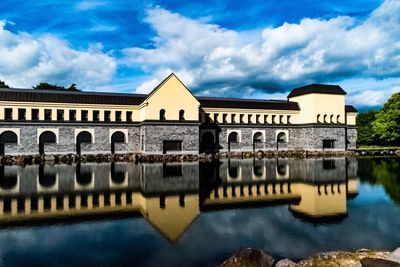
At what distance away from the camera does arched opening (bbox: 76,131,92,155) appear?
46656mm

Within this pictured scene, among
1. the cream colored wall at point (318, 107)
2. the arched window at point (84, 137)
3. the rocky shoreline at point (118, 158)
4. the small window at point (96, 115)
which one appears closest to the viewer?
the rocky shoreline at point (118, 158)

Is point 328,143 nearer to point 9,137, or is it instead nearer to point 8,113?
point 9,137

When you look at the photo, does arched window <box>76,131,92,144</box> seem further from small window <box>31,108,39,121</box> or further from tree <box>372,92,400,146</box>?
tree <box>372,92,400,146</box>

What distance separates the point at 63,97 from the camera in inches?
1858

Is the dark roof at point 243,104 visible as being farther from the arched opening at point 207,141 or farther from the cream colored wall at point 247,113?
the arched opening at point 207,141

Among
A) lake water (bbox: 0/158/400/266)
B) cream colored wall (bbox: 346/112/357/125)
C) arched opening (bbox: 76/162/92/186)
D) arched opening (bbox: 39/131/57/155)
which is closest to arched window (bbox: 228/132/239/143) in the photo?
cream colored wall (bbox: 346/112/357/125)

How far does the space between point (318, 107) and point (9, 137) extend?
167ft

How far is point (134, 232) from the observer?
41.8ft

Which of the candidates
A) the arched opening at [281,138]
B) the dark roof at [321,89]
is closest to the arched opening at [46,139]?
the arched opening at [281,138]

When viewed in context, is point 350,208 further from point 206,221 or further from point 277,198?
point 206,221

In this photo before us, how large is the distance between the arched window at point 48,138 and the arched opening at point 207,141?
2338 centimetres

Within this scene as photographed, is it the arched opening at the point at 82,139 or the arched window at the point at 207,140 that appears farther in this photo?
the arched window at the point at 207,140

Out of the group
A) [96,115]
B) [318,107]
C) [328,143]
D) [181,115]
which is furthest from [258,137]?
[96,115]

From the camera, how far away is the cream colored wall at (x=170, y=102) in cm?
4738
